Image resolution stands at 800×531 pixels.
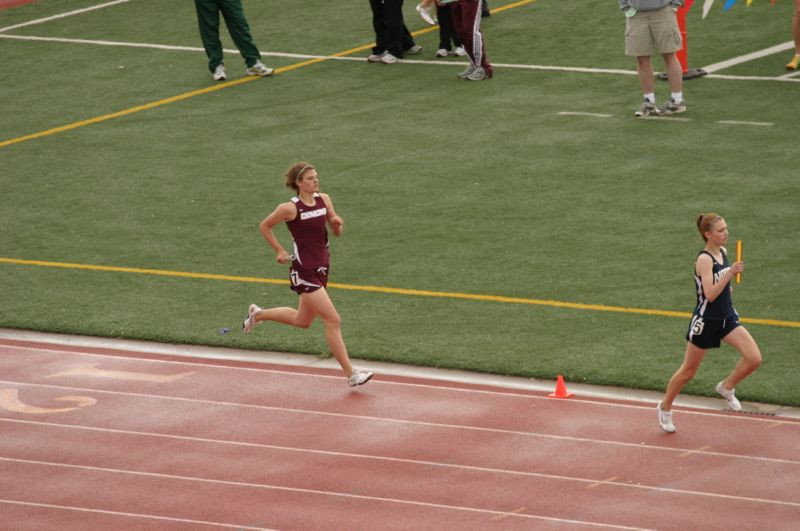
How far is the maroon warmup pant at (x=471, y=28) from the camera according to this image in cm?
2138

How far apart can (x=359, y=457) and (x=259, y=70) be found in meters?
13.0

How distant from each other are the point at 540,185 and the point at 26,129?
802cm

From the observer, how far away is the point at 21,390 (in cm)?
1280

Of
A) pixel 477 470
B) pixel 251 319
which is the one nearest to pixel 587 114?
pixel 251 319

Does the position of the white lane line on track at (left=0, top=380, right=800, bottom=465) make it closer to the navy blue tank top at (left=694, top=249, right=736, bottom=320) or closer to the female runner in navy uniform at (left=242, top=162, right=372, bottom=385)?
the female runner in navy uniform at (left=242, top=162, right=372, bottom=385)

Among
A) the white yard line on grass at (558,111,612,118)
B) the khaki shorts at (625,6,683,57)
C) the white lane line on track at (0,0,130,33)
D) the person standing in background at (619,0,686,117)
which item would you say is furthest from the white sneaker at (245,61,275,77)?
the white lane line on track at (0,0,130,33)

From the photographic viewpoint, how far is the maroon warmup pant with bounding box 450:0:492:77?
842 inches

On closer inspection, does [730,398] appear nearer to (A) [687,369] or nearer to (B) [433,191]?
(A) [687,369]

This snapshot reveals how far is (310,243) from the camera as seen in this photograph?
12117mm

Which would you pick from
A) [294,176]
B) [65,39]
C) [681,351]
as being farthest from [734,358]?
[65,39]

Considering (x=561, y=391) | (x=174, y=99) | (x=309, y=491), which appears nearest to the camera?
(x=309, y=491)

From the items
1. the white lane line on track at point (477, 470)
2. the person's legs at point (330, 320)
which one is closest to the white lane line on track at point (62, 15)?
the person's legs at point (330, 320)

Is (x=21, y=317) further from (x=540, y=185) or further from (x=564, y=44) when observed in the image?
(x=564, y=44)

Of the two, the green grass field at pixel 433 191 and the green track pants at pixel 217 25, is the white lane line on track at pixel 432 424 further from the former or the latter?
the green track pants at pixel 217 25
